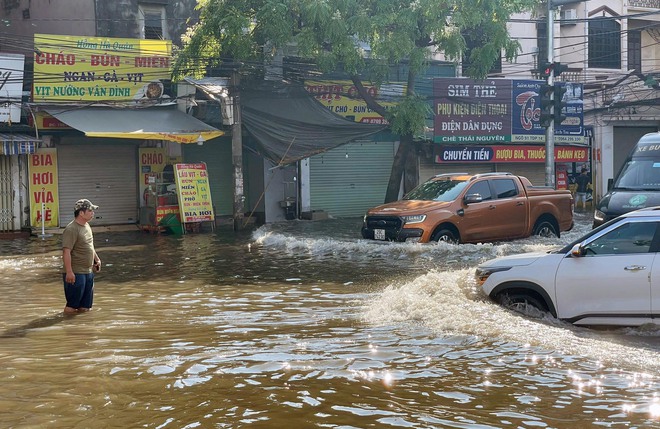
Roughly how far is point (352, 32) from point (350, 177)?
731cm

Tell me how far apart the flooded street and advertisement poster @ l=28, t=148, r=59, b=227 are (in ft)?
34.2

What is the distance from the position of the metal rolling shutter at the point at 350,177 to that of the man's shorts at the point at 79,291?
17991mm

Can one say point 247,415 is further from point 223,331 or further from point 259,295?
point 259,295

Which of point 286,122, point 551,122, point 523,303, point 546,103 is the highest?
point 546,103

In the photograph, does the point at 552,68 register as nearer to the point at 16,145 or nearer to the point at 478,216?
the point at 478,216

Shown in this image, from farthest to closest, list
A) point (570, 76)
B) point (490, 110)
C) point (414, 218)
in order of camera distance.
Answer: point (570, 76), point (490, 110), point (414, 218)

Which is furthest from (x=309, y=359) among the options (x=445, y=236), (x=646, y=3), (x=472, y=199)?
(x=646, y=3)

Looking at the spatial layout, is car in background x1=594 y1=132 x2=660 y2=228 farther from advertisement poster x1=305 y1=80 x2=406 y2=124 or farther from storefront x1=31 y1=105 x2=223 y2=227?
storefront x1=31 y1=105 x2=223 y2=227

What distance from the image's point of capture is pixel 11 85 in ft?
73.5

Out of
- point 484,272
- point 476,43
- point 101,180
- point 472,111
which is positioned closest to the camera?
point 484,272

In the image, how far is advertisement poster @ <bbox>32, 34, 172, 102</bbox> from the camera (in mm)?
22969

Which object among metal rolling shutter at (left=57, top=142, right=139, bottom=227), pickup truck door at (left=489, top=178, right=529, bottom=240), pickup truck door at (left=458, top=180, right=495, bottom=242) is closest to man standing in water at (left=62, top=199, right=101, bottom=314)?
pickup truck door at (left=458, top=180, right=495, bottom=242)

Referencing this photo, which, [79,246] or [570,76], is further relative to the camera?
[570,76]

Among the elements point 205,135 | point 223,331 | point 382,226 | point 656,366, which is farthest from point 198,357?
point 205,135
